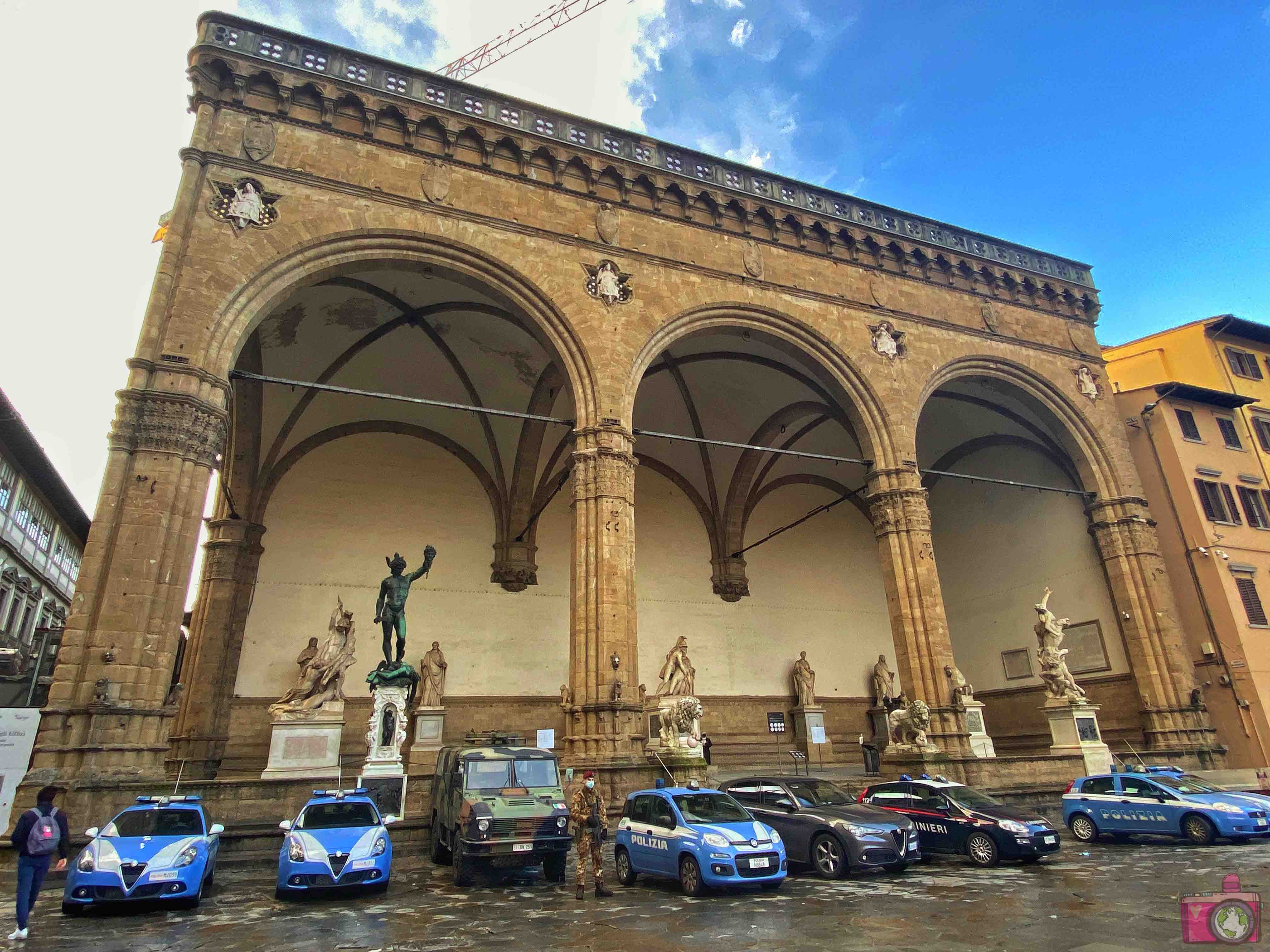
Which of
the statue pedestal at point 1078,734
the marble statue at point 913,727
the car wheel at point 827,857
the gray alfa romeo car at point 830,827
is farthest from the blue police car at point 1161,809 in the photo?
the car wheel at point 827,857

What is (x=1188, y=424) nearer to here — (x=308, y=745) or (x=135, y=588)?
(x=308, y=745)

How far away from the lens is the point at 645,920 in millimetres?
6965

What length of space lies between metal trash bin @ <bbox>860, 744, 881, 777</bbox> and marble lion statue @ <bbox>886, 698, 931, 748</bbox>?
225cm

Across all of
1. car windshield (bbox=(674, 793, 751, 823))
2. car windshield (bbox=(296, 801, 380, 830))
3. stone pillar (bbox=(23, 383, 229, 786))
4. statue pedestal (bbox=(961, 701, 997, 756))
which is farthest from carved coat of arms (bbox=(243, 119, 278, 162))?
statue pedestal (bbox=(961, 701, 997, 756))

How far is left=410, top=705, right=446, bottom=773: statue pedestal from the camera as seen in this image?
1578 cm

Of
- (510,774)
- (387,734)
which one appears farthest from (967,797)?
(387,734)

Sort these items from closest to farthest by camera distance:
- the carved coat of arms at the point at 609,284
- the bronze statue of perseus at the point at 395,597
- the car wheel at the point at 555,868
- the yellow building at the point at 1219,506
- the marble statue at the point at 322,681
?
the car wheel at the point at 555,868 < the marble statue at the point at 322,681 < the bronze statue of perseus at the point at 395,597 < the carved coat of arms at the point at 609,284 < the yellow building at the point at 1219,506

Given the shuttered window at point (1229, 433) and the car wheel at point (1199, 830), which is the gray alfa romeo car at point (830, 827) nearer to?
the car wheel at point (1199, 830)

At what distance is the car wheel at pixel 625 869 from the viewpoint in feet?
29.9

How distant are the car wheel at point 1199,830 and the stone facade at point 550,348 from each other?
14.7 ft

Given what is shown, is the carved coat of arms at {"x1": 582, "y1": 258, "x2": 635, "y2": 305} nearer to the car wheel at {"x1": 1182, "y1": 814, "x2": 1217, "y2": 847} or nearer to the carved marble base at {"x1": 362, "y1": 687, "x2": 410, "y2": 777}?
the carved marble base at {"x1": 362, "y1": 687, "x2": 410, "y2": 777}

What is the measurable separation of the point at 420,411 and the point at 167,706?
11.4 m

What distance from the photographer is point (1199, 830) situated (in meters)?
10.9

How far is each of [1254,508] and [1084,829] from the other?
1504 centimetres
